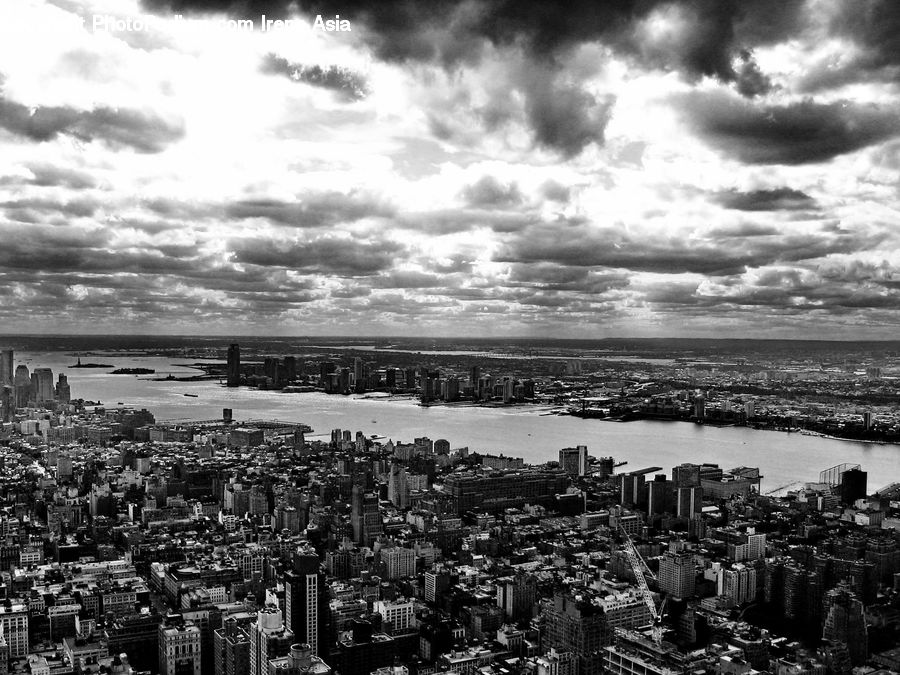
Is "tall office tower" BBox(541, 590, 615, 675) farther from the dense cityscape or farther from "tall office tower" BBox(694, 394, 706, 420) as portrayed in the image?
"tall office tower" BBox(694, 394, 706, 420)

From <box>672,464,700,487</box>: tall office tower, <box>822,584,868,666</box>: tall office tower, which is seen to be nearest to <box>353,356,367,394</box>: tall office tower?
<box>672,464,700,487</box>: tall office tower

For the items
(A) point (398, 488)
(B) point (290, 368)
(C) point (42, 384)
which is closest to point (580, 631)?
(A) point (398, 488)

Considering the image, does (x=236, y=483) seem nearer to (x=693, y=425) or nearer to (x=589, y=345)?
(x=589, y=345)

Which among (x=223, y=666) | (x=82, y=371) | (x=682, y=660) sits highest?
(x=82, y=371)

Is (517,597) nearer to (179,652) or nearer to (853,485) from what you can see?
(179,652)

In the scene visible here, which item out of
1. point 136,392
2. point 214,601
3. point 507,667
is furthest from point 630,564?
point 136,392

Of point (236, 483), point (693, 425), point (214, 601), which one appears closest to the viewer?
point (214, 601)

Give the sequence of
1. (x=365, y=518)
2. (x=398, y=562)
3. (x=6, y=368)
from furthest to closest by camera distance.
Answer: (x=6, y=368) < (x=365, y=518) < (x=398, y=562)
